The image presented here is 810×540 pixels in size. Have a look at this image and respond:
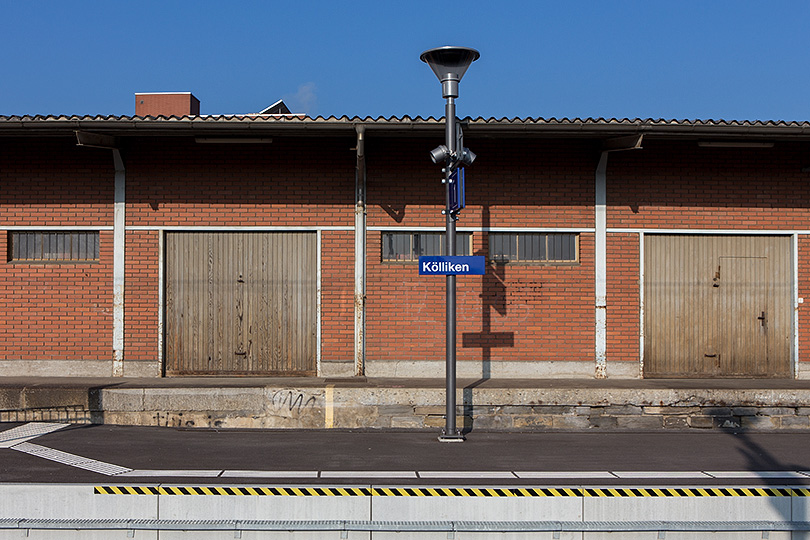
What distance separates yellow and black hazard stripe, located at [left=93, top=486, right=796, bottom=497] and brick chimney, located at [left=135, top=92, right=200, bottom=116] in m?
11.8

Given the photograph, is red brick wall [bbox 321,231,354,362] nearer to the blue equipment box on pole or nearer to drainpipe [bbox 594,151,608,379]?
the blue equipment box on pole

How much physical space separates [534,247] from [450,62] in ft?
12.5

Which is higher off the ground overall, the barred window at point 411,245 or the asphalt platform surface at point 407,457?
the barred window at point 411,245

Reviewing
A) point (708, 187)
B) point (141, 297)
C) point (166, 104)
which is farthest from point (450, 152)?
point (166, 104)

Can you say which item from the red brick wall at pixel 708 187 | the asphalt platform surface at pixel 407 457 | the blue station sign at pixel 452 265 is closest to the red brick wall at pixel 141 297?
the asphalt platform surface at pixel 407 457

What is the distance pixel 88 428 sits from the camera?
9.80 meters

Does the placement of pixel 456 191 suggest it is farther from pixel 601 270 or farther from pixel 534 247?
pixel 601 270

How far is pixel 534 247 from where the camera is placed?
11.7 m

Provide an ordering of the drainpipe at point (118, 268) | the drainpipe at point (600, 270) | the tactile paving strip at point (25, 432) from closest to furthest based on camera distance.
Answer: the tactile paving strip at point (25, 432) → the drainpipe at point (118, 268) → the drainpipe at point (600, 270)

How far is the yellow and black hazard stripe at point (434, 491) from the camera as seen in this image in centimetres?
616

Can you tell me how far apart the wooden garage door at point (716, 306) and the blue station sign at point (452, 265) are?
3.96 meters

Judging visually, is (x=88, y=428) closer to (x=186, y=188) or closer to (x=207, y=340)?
(x=207, y=340)

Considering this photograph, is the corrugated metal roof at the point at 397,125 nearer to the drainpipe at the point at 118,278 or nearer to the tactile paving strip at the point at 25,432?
the drainpipe at the point at 118,278

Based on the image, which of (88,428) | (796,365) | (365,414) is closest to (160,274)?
(88,428)
